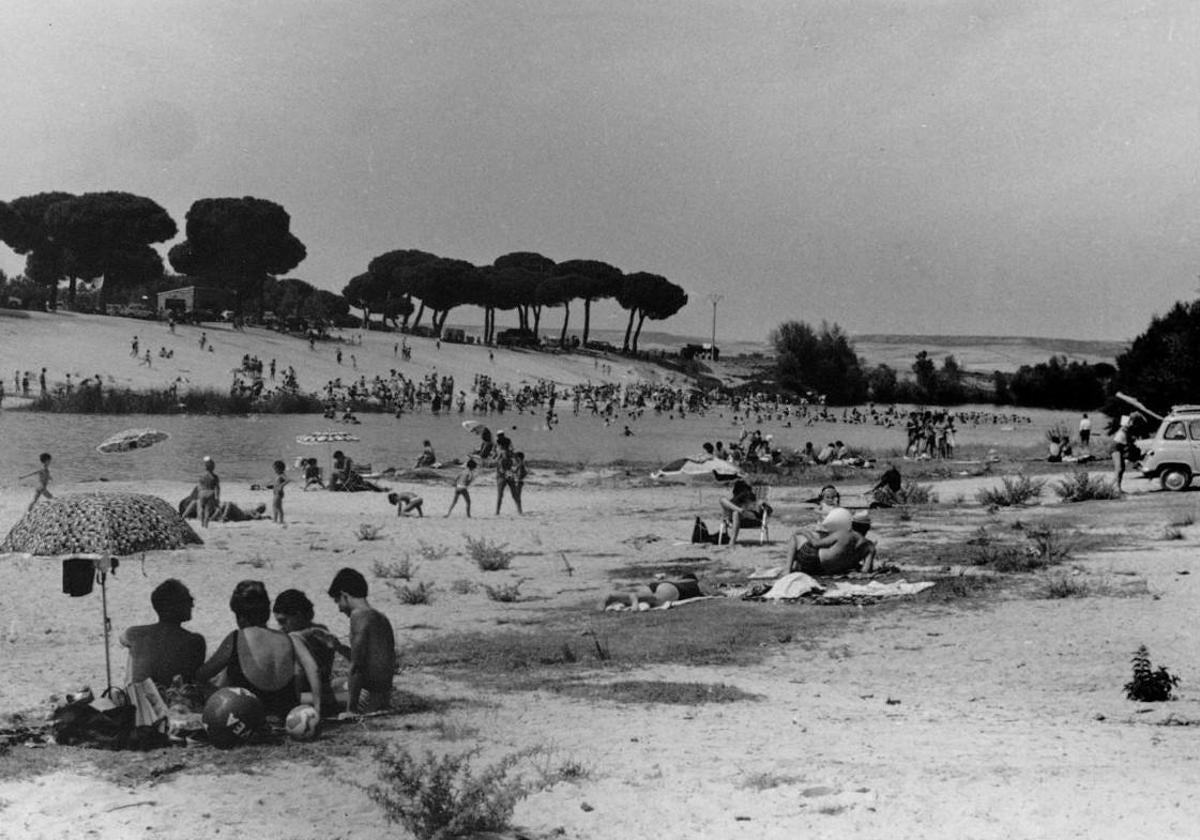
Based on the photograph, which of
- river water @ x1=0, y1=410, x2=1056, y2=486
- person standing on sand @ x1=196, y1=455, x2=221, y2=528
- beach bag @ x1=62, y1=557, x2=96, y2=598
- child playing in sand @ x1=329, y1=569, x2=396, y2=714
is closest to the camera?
child playing in sand @ x1=329, y1=569, x2=396, y2=714

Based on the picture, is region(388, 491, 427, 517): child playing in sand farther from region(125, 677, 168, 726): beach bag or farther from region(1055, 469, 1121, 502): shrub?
region(125, 677, 168, 726): beach bag

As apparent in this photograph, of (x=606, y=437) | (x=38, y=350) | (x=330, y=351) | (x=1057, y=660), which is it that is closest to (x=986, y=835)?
(x=1057, y=660)

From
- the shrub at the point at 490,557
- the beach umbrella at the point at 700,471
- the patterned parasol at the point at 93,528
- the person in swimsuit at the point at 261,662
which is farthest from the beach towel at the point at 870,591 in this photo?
the beach umbrella at the point at 700,471

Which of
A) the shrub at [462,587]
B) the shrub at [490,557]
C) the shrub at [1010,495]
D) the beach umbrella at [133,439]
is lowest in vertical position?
the shrub at [462,587]

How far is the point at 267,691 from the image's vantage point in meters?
8.22

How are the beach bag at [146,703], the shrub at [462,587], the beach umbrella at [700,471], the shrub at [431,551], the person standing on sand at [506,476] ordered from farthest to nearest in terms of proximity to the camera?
1. the beach umbrella at [700,471]
2. the person standing on sand at [506,476]
3. the shrub at [431,551]
4. the shrub at [462,587]
5. the beach bag at [146,703]

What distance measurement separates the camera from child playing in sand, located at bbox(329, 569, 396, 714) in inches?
340

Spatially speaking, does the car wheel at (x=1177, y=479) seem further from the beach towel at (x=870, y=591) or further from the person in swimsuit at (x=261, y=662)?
the person in swimsuit at (x=261, y=662)

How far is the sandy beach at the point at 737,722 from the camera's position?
6820 millimetres

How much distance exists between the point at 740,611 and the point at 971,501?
43.3 feet

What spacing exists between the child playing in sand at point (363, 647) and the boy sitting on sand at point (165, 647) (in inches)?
37.5

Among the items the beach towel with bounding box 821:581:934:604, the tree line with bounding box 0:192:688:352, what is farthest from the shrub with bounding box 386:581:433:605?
the tree line with bounding box 0:192:688:352

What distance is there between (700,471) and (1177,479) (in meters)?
11.9

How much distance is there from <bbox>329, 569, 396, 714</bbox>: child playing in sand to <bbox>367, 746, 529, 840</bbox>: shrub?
1.41 m
